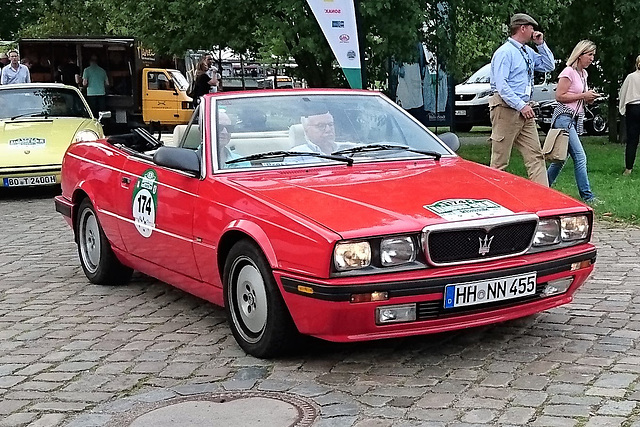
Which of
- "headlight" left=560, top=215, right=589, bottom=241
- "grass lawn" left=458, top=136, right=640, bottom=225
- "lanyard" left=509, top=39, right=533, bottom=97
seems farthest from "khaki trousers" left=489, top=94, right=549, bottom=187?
"headlight" left=560, top=215, right=589, bottom=241

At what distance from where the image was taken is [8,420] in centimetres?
431

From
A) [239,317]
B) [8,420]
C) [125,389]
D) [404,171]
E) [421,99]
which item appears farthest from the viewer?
[421,99]

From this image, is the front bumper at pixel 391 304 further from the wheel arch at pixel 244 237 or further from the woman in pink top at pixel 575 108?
the woman in pink top at pixel 575 108

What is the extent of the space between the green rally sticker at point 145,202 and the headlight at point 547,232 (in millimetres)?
2410

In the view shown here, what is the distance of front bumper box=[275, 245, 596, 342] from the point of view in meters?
4.47

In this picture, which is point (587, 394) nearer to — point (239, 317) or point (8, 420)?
point (239, 317)

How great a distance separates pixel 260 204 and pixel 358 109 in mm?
1452

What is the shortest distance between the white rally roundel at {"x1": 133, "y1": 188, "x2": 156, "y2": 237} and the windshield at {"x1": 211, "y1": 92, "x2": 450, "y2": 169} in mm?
702

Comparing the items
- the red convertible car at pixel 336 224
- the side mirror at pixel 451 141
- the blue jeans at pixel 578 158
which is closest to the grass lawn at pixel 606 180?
the blue jeans at pixel 578 158

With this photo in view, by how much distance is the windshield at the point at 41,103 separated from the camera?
13.2 m

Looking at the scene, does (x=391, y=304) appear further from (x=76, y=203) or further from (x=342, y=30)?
(x=342, y=30)

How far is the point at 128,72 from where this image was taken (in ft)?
98.4

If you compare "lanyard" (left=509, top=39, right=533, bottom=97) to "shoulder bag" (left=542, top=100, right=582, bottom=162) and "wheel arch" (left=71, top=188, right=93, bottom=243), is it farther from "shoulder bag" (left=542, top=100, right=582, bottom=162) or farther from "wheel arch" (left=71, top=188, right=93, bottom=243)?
"wheel arch" (left=71, top=188, right=93, bottom=243)

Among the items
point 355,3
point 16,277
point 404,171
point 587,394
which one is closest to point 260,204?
point 404,171
